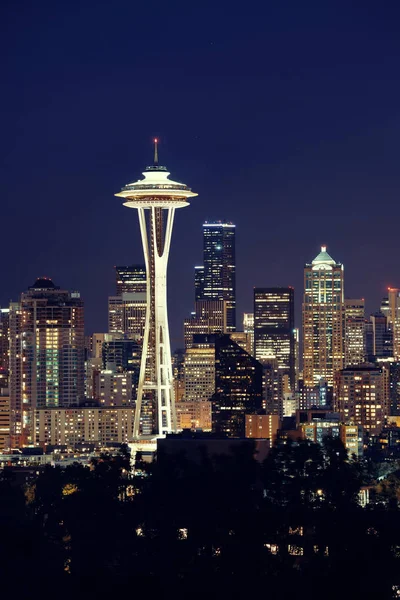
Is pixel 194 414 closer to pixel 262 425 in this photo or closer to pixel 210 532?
pixel 262 425

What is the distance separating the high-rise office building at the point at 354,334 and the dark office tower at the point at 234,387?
72.9ft

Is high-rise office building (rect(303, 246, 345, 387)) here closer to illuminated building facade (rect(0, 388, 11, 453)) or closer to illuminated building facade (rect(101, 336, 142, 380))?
illuminated building facade (rect(101, 336, 142, 380))

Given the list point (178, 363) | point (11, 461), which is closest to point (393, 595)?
point (11, 461)

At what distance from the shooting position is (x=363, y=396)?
150 m

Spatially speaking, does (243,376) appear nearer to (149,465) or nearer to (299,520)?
(149,465)

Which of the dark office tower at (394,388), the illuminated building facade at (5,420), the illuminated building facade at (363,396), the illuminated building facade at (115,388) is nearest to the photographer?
the illuminated building facade at (363,396)

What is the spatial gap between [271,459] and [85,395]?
94.9 meters

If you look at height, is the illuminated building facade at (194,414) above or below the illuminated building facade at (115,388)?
below

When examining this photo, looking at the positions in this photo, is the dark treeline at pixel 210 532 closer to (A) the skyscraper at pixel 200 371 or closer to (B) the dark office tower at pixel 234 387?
(B) the dark office tower at pixel 234 387

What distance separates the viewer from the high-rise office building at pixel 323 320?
18012 cm

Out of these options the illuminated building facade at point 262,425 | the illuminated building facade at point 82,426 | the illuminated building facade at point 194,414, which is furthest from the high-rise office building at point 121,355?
the illuminated building facade at point 262,425

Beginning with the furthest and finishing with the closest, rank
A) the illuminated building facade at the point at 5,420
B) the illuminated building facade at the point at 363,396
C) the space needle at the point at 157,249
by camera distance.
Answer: the illuminated building facade at the point at 5,420 < the illuminated building facade at the point at 363,396 < the space needle at the point at 157,249

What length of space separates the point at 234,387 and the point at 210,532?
98.5 meters

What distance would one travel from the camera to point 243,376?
155000 mm
